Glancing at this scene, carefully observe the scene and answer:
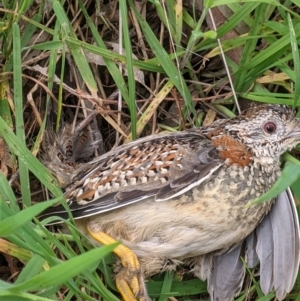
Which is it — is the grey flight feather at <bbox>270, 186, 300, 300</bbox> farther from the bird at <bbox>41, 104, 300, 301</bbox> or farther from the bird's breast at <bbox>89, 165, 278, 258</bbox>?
the bird's breast at <bbox>89, 165, 278, 258</bbox>

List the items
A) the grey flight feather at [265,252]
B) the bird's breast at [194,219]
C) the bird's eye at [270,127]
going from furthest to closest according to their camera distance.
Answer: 1. the grey flight feather at [265,252]
2. the bird's eye at [270,127]
3. the bird's breast at [194,219]

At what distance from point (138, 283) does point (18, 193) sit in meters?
0.83

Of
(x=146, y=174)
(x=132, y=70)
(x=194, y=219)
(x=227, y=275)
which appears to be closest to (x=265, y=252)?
(x=227, y=275)

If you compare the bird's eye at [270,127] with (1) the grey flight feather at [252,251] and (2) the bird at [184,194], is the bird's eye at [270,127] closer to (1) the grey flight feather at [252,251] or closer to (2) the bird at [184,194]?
(2) the bird at [184,194]

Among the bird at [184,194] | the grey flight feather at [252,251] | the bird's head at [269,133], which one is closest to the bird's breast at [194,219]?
the bird at [184,194]

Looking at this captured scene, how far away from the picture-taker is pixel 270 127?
3516 millimetres

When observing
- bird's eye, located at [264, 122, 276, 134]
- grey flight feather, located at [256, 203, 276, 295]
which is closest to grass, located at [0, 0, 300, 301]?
grey flight feather, located at [256, 203, 276, 295]

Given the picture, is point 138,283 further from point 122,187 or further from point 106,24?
point 106,24

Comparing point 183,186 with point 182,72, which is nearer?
point 183,186

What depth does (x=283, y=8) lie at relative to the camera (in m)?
3.65

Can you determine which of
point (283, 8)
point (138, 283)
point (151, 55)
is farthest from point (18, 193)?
point (283, 8)

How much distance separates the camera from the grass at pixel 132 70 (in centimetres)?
367

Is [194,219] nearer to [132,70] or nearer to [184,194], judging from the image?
[184,194]

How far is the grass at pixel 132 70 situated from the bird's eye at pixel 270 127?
0.63 ft
